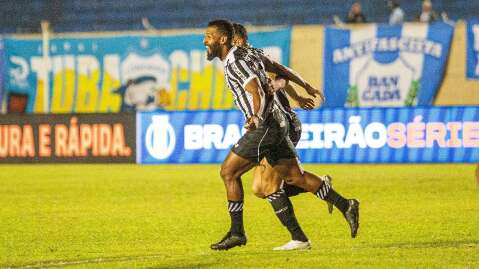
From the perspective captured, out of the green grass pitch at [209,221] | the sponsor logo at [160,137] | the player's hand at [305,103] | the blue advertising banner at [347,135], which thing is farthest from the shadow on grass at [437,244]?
the sponsor logo at [160,137]

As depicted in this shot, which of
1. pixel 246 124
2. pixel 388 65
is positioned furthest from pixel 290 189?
pixel 388 65

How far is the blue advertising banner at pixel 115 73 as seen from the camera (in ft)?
81.0

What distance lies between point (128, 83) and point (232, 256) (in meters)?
16.5

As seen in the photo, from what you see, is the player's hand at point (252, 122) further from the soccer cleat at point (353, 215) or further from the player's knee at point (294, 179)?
the soccer cleat at point (353, 215)

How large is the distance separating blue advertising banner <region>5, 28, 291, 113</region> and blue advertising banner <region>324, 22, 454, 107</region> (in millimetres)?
2026

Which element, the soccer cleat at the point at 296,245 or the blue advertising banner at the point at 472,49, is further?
the blue advertising banner at the point at 472,49

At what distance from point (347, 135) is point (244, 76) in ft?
39.7

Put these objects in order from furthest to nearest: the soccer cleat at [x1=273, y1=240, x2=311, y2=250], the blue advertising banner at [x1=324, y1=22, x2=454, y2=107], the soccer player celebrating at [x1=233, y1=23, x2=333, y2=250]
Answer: the blue advertising banner at [x1=324, y1=22, x2=454, y2=107], the soccer player celebrating at [x1=233, y1=23, x2=333, y2=250], the soccer cleat at [x1=273, y1=240, x2=311, y2=250]

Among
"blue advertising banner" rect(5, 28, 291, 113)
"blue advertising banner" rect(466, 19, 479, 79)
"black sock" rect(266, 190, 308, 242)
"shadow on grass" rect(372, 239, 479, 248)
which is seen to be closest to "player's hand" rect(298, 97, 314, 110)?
"black sock" rect(266, 190, 308, 242)

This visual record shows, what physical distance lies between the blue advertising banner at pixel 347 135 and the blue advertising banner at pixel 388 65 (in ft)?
7.06

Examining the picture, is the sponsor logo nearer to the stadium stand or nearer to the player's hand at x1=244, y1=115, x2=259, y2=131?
the stadium stand

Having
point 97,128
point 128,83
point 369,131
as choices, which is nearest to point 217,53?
point 369,131

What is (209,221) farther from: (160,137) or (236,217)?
(160,137)

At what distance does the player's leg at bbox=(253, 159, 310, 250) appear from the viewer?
9508 mm
